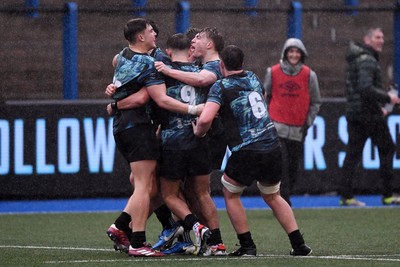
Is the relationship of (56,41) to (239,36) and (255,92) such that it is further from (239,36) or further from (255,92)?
(255,92)

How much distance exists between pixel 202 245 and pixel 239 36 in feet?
33.3

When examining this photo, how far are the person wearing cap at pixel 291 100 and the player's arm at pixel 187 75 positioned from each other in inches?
168

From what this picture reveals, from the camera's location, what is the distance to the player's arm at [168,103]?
11523 millimetres

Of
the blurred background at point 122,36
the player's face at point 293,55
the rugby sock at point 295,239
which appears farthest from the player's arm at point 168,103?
the blurred background at point 122,36

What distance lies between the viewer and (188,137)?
11.8m

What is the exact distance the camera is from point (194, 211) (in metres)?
12.1

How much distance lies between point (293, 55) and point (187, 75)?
14.8 feet

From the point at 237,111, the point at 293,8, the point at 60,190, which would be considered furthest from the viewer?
the point at 293,8

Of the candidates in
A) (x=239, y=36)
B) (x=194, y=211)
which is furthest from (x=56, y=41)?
(x=194, y=211)

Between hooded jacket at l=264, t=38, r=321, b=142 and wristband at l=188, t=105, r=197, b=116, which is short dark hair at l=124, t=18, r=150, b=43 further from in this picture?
hooded jacket at l=264, t=38, r=321, b=142

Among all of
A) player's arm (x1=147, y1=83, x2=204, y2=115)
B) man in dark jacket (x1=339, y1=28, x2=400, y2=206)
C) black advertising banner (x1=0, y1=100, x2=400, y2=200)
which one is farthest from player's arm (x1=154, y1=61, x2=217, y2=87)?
black advertising banner (x1=0, y1=100, x2=400, y2=200)

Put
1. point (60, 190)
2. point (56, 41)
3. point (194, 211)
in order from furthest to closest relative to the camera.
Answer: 1. point (56, 41)
2. point (60, 190)
3. point (194, 211)

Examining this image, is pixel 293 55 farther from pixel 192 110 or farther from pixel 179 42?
pixel 192 110

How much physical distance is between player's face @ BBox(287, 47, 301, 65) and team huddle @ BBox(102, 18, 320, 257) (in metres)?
3.94
